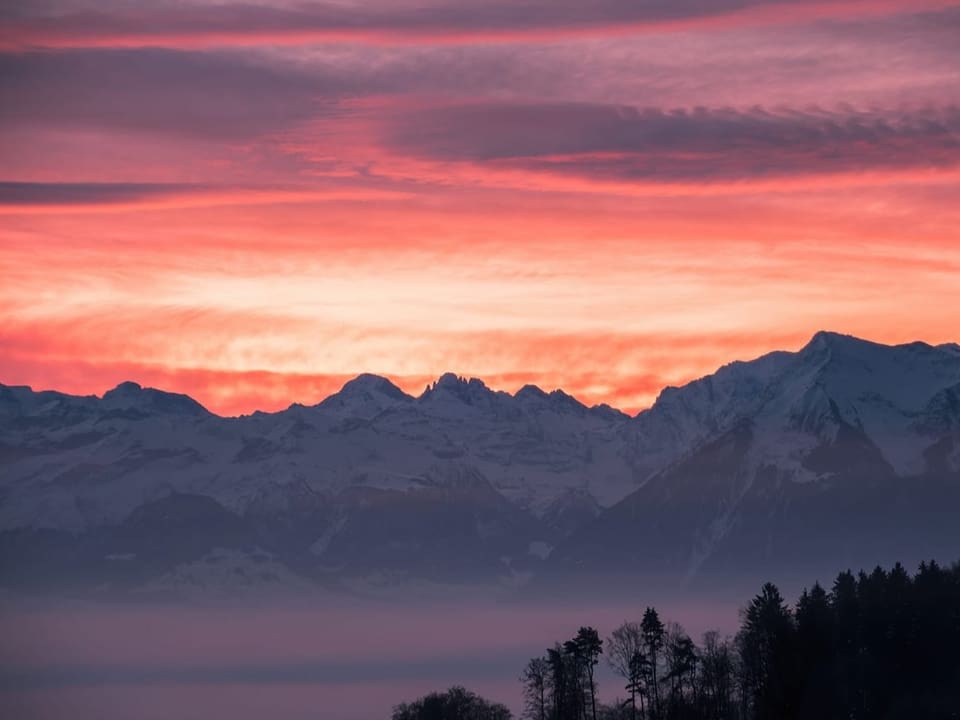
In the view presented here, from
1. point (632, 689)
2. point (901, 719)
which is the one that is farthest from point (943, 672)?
point (632, 689)

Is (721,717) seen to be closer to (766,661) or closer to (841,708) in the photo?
(766,661)

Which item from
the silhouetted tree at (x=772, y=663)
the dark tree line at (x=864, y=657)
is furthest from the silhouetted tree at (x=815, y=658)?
the silhouetted tree at (x=772, y=663)

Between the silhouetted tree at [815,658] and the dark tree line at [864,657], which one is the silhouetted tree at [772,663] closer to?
the dark tree line at [864,657]

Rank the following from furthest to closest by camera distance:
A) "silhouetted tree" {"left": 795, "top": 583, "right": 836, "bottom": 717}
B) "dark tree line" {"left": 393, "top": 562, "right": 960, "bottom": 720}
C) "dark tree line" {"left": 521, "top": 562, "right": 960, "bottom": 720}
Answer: "silhouetted tree" {"left": 795, "top": 583, "right": 836, "bottom": 717} → "dark tree line" {"left": 521, "top": 562, "right": 960, "bottom": 720} → "dark tree line" {"left": 393, "top": 562, "right": 960, "bottom": 720}

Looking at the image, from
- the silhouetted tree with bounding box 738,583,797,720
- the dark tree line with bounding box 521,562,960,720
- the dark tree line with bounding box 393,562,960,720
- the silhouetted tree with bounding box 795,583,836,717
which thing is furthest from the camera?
the silhouetted tree with bounding box 738,583,797,720

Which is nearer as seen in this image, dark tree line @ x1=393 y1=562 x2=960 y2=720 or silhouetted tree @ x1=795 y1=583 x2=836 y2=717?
dark tree line @ x1=393 y1=562 x2=960 y2=720

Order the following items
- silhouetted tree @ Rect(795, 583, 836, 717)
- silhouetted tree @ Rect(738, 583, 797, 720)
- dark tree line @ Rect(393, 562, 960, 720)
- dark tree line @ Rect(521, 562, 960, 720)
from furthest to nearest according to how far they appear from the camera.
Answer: silhouetted tree @ Rect(738, 583, 797, 720) → silhouetted tree @ Rect(795, 583, 836, 717) → dark tree line @ Rect(521, 562, 960, 720) → dark tree line @ Rect(393, 562, 960, 720)

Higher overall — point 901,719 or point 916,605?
point 916,605

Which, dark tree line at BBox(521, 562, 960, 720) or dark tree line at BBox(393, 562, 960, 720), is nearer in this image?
dark tree line at BBox(393, 562, 960, 720)

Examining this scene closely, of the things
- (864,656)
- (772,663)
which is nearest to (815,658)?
(772,663)

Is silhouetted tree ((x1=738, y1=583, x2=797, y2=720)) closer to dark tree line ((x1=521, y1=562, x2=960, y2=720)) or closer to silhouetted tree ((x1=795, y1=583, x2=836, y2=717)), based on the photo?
dark tree line ((x1=521, y1=562, x2=960, y2=720))

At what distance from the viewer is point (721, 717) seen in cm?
19362

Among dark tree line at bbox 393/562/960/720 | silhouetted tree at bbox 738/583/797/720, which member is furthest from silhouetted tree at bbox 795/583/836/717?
silhouetted tree at bbox 738/583/797/720

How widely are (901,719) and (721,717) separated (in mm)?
27790
